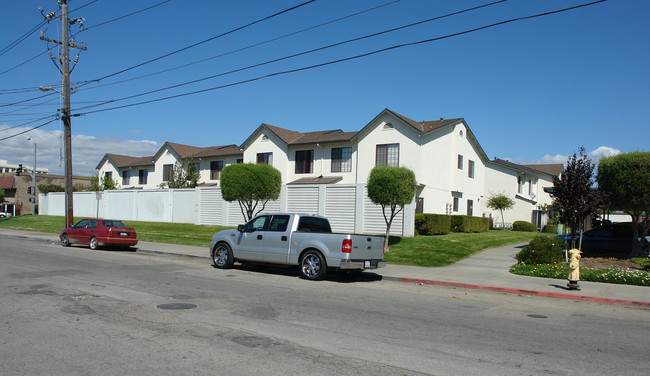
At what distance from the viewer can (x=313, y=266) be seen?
1347 cm

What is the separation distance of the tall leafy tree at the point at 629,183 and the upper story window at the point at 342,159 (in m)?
19.8

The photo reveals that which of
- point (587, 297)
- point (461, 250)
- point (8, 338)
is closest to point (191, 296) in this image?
point (8, 338)

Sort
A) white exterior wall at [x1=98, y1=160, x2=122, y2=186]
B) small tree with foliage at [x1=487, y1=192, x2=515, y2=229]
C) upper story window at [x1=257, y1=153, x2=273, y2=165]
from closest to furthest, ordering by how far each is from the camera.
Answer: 1. small tree with foliage at [x1=487, y1=192, x2=515, y2=229]
2. upper story window at [x1=257, y1=153, x2=273, y2=165]
3. white exterior wall at [x1=98, y1=160, x2=122, y2=186]

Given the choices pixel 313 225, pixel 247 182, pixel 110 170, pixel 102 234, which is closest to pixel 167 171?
pixel 110 170

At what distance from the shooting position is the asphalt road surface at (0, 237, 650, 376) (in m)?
5.79

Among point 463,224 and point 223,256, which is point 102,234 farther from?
point 463,224

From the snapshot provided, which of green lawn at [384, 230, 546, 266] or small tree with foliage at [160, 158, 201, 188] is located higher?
small tree with foliage at [160, 158, 201, 188]

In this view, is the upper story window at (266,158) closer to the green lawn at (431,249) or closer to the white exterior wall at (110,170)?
the green lawn at (431,249)

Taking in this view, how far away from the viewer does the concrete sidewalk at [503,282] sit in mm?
11906

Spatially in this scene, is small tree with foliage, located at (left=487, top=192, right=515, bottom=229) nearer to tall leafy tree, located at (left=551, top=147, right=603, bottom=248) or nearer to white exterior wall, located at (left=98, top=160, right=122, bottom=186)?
tall leafy tree, located at (left=551, top=147, right=603, bottom=248)

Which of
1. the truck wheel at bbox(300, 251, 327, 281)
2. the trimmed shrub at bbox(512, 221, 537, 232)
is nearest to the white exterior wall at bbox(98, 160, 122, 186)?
the trimmed shrub at bbox(512, 221, 537, 232)

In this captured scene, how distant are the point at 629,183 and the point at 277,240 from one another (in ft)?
40.7

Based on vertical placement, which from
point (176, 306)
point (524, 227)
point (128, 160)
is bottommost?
point (176, 306)

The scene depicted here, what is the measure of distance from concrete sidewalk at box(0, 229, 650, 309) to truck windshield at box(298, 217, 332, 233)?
2.34 meters
